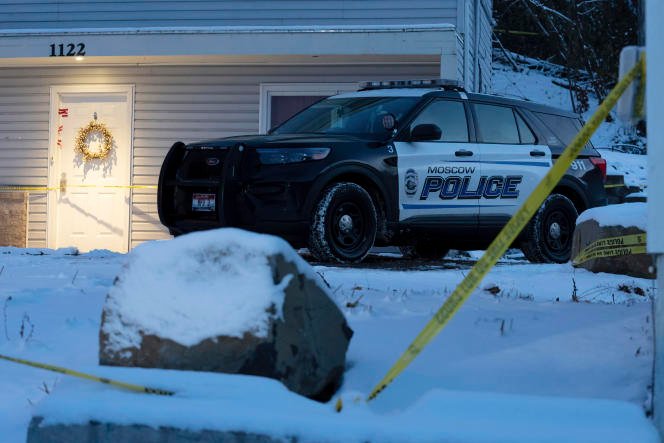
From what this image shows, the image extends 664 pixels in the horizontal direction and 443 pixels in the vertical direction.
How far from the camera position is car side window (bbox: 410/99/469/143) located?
394 inches

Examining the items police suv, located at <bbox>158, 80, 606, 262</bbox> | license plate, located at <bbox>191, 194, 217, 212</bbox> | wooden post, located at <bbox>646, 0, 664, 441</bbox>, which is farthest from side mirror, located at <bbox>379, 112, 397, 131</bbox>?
wooden post, located at <bbox>646, 0, 664, 441</bbox>

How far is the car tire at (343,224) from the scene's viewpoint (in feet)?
29.3

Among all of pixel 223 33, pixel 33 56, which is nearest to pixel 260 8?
pixel 223 33

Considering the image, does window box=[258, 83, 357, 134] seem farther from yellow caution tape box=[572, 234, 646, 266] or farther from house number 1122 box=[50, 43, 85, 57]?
yellow caution tape box=[572, 234, 646, 266]

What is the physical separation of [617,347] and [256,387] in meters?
1.73

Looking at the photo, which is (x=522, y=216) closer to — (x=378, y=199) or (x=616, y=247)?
(x=616, y=247)

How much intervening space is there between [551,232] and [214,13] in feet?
21.2

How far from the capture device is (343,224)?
916cm

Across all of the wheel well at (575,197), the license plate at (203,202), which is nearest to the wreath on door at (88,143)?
the license plate at (203,202)

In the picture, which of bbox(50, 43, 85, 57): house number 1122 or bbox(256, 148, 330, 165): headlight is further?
bbox(50, 43, 85, 57): house number 1122

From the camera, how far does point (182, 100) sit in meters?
14.7

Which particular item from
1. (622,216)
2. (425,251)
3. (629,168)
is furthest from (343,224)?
(629,168)

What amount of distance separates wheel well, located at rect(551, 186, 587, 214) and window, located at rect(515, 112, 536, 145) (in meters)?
0.63

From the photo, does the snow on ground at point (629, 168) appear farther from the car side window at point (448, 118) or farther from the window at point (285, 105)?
the car side window at point (448, 118)
